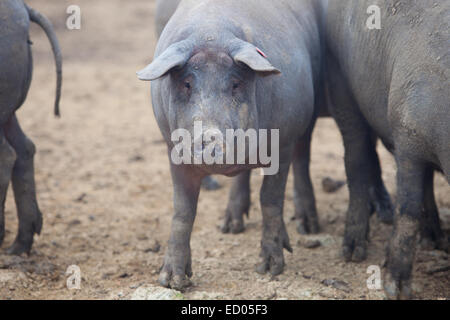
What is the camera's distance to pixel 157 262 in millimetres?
4730

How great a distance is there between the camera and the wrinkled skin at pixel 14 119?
14.0 ft

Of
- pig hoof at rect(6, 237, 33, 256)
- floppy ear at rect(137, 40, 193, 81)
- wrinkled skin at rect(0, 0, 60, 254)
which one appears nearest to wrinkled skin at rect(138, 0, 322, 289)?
floppy ear at rect(137, 40, 193, 81)

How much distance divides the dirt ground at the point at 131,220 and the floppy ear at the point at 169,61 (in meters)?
1.42

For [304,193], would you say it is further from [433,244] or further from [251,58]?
[251,58]

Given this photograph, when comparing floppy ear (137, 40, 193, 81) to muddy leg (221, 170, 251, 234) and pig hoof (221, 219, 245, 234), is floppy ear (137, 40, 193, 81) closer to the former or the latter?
muddy leg (221, 170, 251, 234)

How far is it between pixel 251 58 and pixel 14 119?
2.12 metres

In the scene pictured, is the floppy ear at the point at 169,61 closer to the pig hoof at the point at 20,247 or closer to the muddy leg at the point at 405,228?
the muddy leg at the point at 405,228

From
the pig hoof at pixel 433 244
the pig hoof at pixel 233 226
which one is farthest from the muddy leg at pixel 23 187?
the pig hoof at pixel 433 244

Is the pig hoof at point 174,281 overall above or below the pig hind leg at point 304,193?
below

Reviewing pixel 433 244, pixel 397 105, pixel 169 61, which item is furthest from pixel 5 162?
pixel 433 244

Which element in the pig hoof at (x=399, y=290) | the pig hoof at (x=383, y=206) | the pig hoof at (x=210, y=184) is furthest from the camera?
the pig hoof at (x=210, y=184)
